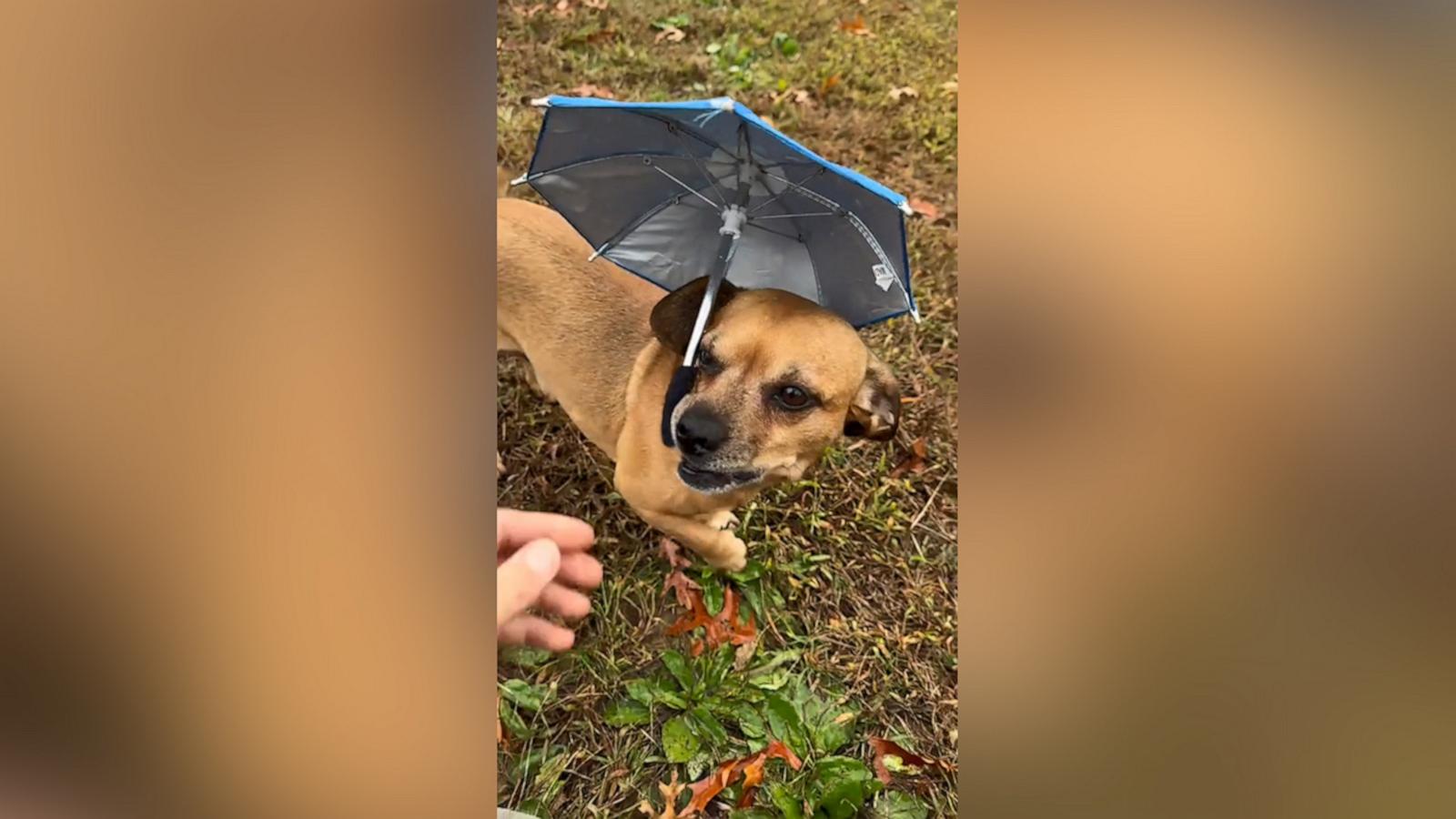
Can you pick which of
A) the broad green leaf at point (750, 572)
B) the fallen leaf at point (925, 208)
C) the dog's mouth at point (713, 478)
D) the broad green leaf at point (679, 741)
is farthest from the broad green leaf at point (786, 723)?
the fallen leaf at point (925, 208)

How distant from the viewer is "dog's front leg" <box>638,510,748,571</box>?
1884 millimetres

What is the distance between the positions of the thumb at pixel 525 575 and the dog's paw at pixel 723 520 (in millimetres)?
417

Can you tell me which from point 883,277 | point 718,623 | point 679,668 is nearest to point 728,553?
point 718,623

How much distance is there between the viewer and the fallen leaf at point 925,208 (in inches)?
75.1

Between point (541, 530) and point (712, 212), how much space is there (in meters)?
0.94

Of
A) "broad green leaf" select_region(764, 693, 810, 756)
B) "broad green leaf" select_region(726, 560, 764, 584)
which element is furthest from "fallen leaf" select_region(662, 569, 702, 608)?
"broad green leaf" select_region(764, 693, 810, 756)

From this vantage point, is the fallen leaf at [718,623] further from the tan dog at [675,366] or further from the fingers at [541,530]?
the fingers at [541,530]

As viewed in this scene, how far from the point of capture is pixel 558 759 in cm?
189

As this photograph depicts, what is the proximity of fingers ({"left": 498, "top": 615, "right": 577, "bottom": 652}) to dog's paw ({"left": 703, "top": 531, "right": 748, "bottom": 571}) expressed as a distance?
0.43 m

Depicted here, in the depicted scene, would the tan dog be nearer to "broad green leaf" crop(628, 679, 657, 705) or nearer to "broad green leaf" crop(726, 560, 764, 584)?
"broad green leaf" crop(726, 560, 764, 584)
